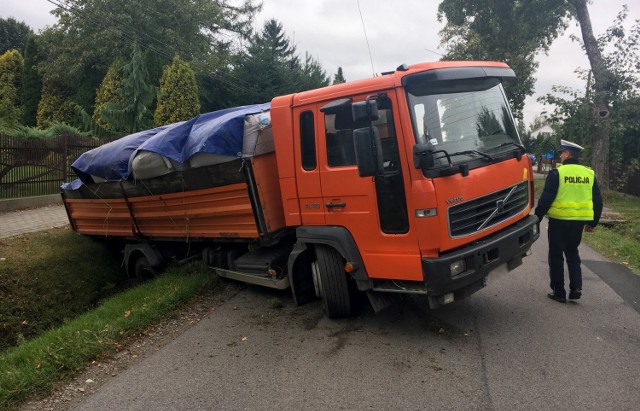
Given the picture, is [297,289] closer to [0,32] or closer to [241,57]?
[241,57]

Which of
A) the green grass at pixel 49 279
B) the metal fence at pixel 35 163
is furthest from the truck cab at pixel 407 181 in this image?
the metal fence at pixel 35 163

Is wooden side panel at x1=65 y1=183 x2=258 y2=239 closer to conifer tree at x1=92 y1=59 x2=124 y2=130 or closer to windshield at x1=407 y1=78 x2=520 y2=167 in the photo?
windshield at x1=407 y1=78 x2=520 y2=167

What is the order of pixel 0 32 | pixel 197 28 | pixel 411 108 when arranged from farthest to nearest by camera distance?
1. pixel 0 32
2. pixel 197 28
3. pixel 411 108

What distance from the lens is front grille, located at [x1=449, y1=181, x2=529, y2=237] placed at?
4277mm

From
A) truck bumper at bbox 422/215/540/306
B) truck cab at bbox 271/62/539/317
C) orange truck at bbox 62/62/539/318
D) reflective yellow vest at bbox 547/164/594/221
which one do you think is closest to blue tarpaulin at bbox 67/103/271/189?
orange truck at bbox 62/62/539/318

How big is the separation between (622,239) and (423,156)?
8.06 m

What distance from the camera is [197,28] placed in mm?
29109

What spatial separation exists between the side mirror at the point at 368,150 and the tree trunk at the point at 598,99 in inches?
580

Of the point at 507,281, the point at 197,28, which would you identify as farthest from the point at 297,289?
the point at 197,28

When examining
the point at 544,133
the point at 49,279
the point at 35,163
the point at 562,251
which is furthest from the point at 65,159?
the point at 544,133

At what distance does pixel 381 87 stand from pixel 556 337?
2.79 metres

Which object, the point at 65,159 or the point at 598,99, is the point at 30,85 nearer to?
the point at 65,159

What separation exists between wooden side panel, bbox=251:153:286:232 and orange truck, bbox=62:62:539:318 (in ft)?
0.05

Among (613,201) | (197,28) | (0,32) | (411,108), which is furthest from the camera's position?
(0,32)
